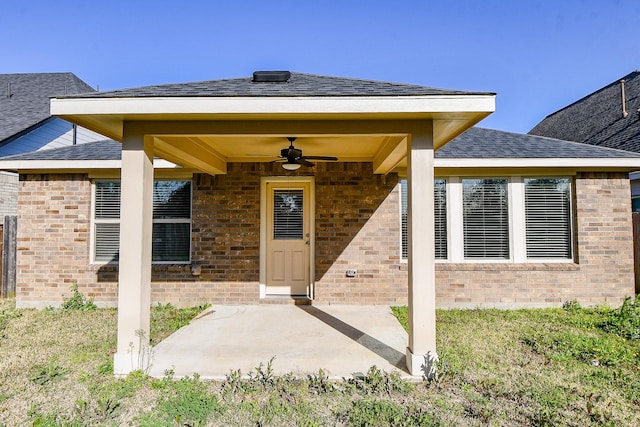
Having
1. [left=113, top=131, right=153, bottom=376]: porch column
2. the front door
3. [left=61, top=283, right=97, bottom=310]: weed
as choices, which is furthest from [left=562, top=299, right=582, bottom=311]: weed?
[left=61, top=283, right=97, bottom=310]: weed

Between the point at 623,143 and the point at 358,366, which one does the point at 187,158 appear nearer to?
the point at 358,366

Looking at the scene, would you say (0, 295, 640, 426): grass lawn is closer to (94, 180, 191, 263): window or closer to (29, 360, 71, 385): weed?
(29, 360, 71, 385): weed

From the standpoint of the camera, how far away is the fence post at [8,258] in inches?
307

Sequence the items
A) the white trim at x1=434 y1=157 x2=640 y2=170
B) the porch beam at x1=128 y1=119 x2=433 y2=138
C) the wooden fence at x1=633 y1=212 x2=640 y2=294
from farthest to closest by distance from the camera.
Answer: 1. the wooden fence at x1=633 y1=212 x2=640 y2=294
2. the white trim at x1=434 y1=157 x2=640 y2=170
3. the porch beam at x1=128 y1=119 x2=433 y2=138

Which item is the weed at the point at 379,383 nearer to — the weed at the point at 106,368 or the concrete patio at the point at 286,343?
the concrete patio at the point at 286,343

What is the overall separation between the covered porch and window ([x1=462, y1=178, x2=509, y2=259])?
126 inches

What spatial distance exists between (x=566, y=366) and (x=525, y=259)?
120 inches

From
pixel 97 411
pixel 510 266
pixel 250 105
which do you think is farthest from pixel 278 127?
pixel 510 266

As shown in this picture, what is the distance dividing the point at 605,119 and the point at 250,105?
13.3 m

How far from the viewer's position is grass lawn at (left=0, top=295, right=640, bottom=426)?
301cm

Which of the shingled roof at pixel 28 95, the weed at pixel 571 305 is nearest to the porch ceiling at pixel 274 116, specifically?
the weed at pixel 571 305

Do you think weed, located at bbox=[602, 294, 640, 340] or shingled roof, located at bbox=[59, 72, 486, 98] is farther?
weed, located at bbox=[602, 294, 640, 340]

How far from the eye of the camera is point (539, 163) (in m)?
6.41

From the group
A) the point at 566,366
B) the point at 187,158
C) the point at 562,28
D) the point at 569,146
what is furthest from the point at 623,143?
the point at 187,158
